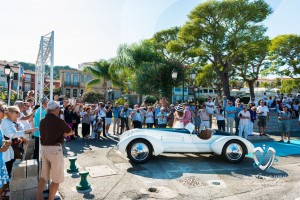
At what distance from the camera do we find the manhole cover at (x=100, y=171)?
5807 mm

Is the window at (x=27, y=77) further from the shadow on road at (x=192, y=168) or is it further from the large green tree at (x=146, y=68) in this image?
the shadow on road at (x=192, y=168)

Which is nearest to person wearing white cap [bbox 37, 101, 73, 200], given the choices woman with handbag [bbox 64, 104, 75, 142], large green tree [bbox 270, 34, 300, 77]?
woman with handbag [bbox 64, 104, 75, 142]

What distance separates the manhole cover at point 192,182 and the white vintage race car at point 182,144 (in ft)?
4.23

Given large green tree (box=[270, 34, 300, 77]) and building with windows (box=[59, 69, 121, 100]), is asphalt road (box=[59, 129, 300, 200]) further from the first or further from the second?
building with windows (box=[59, 69, 121, 100])

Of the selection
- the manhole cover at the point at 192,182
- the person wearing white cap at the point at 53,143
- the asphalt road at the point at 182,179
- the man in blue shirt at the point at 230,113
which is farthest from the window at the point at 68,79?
the person wearing white cap at the point at 53,143

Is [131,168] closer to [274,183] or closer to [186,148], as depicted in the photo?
[186,148]

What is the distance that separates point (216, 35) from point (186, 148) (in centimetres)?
1817

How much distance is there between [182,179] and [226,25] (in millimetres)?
20386

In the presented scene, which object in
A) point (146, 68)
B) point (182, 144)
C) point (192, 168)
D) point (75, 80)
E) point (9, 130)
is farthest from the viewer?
point (75, 80)

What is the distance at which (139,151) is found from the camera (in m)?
6.63

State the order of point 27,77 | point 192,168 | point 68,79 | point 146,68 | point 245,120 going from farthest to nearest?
point 27,77
point 68,79
point 146,68
point 245,120
point 192,168

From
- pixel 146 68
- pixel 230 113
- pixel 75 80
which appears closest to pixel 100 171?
pixel 230 113

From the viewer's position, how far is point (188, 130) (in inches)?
276

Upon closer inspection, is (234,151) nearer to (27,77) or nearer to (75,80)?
(75,80)
